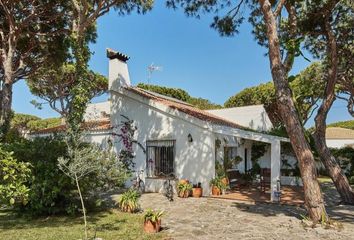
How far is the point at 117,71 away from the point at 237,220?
40.2ft

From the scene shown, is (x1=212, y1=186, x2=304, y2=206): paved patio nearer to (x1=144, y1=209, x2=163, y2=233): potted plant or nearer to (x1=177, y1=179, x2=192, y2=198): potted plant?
(x1=177, y1=179, x2=192, y2=198): potted plant

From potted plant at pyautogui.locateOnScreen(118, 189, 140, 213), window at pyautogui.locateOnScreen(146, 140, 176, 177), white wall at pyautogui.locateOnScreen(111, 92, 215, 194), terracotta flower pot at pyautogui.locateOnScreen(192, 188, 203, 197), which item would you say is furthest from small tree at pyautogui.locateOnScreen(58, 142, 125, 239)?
window at pyautogui.locateOnScreen(146, 140, 176, 177)

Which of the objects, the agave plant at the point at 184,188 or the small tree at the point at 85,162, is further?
the agave plant at the point at 184,188

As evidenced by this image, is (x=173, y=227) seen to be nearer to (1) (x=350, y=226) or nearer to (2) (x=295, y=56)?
(1) (x=350, y=226)

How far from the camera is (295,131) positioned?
37.1 ft

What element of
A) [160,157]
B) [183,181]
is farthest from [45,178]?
[160,157]

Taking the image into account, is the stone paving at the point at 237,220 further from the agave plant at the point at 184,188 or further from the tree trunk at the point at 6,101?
the tree trunk at the point at 6,101

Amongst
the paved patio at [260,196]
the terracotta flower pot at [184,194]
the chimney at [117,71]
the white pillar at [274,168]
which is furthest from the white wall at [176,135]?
the white pillar at [274,168]

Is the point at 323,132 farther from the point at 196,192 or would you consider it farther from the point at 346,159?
the point at 346,159

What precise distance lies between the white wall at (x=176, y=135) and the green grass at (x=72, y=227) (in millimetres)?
5146

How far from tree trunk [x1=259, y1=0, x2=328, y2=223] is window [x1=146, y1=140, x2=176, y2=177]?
297 inches

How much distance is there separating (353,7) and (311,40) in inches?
154

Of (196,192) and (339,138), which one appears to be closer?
(196,192)

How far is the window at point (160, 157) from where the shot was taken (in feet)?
58.7
